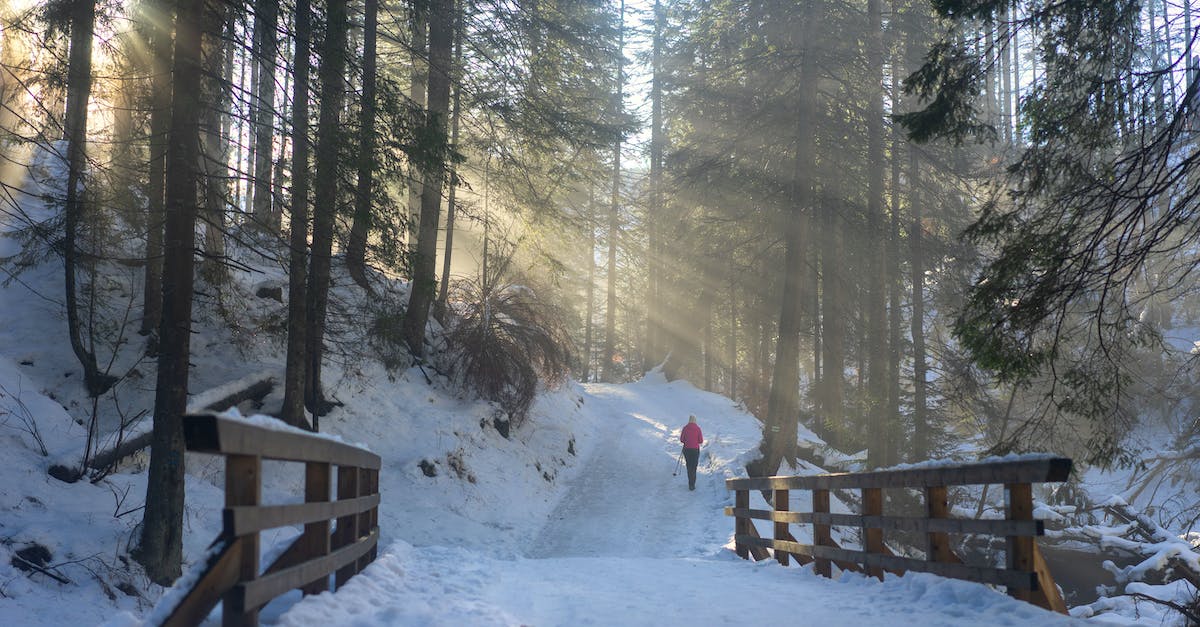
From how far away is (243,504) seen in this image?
12.2 feet

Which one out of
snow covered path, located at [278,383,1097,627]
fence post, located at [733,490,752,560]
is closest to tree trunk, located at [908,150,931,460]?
snow covered path, located at [278,383,1097,627]

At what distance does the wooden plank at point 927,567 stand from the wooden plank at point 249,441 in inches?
178

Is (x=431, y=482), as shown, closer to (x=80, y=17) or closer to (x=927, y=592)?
(x=80, y=17)

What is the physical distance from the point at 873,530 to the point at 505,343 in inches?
560

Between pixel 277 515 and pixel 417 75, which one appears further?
pixel 417 75

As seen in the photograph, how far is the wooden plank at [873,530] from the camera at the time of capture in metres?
7.41

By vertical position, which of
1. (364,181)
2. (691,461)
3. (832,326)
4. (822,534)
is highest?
(364,181)

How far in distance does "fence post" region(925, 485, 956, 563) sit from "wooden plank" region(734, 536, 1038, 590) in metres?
0.08

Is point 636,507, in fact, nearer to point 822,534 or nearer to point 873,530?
point 822,534

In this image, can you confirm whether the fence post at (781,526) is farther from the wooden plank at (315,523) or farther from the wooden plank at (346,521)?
the wooden plank at (315,523)

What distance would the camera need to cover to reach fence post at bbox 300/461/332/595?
187 inches

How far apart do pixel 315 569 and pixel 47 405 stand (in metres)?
9.39

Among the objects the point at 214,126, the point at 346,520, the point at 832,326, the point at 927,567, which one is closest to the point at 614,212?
the point at 832,326

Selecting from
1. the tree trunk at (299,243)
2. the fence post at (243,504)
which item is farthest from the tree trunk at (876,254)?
the fence post at (243,504)
